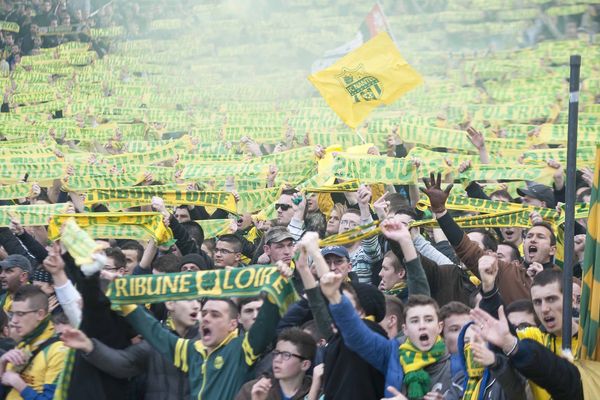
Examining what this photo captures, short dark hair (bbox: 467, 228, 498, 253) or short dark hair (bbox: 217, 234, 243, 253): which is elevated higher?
short dark hair (bbox: 467, 228, 498, 253)

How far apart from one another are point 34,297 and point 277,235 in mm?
2299

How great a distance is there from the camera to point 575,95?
5.89 metres

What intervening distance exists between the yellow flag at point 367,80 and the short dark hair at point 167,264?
459cm

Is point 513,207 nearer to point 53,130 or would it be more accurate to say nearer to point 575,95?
point 575,95

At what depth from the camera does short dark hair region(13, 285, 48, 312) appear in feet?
23.8

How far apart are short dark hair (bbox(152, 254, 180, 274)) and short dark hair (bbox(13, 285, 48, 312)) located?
124cm

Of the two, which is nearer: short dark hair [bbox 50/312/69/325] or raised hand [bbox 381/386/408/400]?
raised hand [bbox 381/386/408/400]

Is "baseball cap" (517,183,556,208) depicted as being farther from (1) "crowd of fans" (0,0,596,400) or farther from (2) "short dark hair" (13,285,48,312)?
(2) "short dark hair" (13,285,48,312)

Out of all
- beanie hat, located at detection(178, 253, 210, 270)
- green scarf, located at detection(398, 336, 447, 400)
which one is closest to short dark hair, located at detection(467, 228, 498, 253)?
beanie hat, located at detection(178, 253, 210, 270)

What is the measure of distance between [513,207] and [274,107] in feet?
42.5

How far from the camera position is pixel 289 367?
21.7 ft

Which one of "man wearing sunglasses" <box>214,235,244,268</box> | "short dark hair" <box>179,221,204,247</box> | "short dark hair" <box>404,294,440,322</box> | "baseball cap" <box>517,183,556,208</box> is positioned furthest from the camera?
"baseball cap" <box>517,183,556,208</box>

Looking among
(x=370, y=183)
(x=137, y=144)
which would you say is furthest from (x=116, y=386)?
(x=137, y=144)

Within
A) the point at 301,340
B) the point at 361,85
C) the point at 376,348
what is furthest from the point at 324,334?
the point at 361,85
